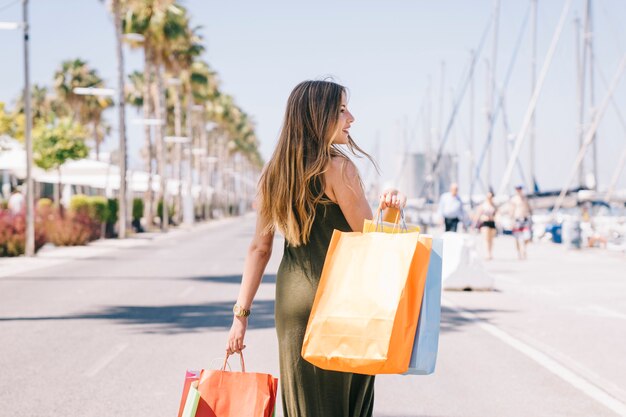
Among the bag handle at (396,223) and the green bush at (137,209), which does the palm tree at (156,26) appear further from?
the bag handle at (396,223)

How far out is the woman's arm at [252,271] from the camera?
12.2 feet

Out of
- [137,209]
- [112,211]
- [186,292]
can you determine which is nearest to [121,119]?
[112,211]

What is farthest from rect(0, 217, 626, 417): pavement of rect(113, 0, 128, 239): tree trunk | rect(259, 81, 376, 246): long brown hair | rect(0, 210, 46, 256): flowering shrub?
Result: rect(113, 0, 128, 239): tree trunk

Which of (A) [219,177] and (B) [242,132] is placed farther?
(B) [242,132]

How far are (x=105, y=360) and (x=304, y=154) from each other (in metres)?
5.68

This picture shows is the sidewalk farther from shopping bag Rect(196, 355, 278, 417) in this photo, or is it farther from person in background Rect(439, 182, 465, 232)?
shopping bag Rect(196, 355, 278, 417)

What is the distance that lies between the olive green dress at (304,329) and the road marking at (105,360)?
4.70m

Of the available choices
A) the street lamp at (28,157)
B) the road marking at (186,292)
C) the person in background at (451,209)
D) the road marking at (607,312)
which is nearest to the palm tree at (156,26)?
the street lamp at (28,157)

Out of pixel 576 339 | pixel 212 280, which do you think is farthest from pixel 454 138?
pixel 576 339

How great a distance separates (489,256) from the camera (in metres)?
24.6

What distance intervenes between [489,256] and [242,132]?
104m

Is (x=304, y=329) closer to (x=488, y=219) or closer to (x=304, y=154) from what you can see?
(x=304, y=154)

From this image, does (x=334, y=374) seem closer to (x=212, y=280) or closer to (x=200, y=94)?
Answer: (x=212, y=280)

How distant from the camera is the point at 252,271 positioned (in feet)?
12.4
